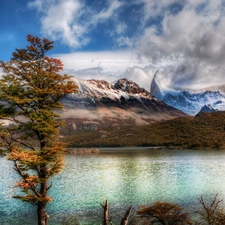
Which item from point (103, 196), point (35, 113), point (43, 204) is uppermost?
point (35, 113)

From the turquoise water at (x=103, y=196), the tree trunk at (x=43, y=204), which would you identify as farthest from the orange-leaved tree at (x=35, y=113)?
the turquoise water at (x=103, y=196)

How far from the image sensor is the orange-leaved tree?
2681 cm

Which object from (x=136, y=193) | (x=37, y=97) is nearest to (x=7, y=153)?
(x=37, y=97)

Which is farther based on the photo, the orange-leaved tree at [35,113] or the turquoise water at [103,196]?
the turquoise water at [103,196]

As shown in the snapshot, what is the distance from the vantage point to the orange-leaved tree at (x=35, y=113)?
2681 cm

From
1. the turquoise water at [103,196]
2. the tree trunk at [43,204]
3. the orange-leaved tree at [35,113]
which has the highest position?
the orange-leaved tree at [35,113]

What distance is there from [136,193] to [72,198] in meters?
11.4

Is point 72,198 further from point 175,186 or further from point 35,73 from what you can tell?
point 35,73

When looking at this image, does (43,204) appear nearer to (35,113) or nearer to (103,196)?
(35,113)

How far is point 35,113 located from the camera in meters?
27.8

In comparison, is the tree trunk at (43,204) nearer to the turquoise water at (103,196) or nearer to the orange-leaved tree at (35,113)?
the orange-leaved tree at (35,113)

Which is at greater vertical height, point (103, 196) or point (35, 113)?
point (35, 113)

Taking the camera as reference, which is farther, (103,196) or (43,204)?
(103,196)

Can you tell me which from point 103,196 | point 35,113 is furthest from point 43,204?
point 103,196
